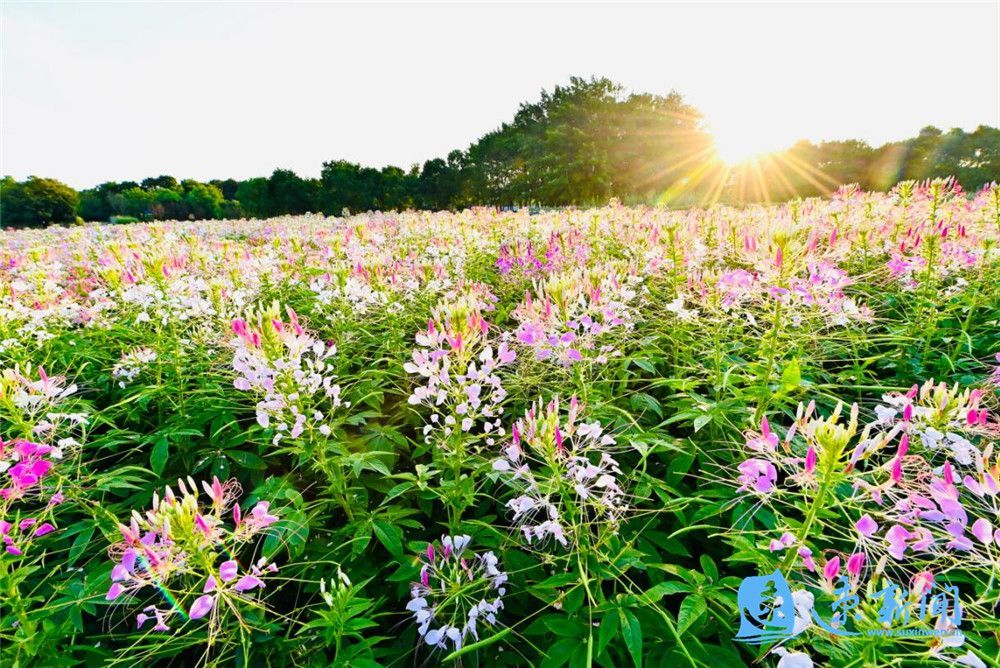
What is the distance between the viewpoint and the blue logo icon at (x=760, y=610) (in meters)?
1.31

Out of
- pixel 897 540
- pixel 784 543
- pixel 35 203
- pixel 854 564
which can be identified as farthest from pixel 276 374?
pixel 35 203

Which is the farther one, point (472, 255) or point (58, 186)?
point (58, 186)

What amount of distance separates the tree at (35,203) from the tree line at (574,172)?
89 mm

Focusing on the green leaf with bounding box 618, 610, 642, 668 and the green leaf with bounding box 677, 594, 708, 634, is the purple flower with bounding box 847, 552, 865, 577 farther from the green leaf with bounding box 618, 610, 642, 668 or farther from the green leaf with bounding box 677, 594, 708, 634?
the green leaf with bounding box 618, 610, 642, 668

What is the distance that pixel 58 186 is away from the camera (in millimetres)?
37375

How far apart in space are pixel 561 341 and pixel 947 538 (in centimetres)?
131

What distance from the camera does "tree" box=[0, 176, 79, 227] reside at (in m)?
35.3

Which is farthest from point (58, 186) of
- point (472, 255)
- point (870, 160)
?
point (870, 160)

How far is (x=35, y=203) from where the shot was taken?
35.6 m

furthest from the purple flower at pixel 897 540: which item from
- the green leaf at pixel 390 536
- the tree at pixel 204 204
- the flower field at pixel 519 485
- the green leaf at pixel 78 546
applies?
the tree at pixel 204 204

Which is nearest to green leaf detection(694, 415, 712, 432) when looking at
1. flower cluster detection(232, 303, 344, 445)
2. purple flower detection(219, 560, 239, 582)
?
flower cluster detection(232, 303, 344, 445)

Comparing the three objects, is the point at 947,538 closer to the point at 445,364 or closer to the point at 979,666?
the point at 979,666

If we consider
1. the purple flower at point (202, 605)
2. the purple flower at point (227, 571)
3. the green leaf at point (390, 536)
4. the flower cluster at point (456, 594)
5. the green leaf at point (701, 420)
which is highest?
the green leaf at point (701, 420)

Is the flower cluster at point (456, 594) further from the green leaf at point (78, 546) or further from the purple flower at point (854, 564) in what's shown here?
the green leaf at point (78, 546)
